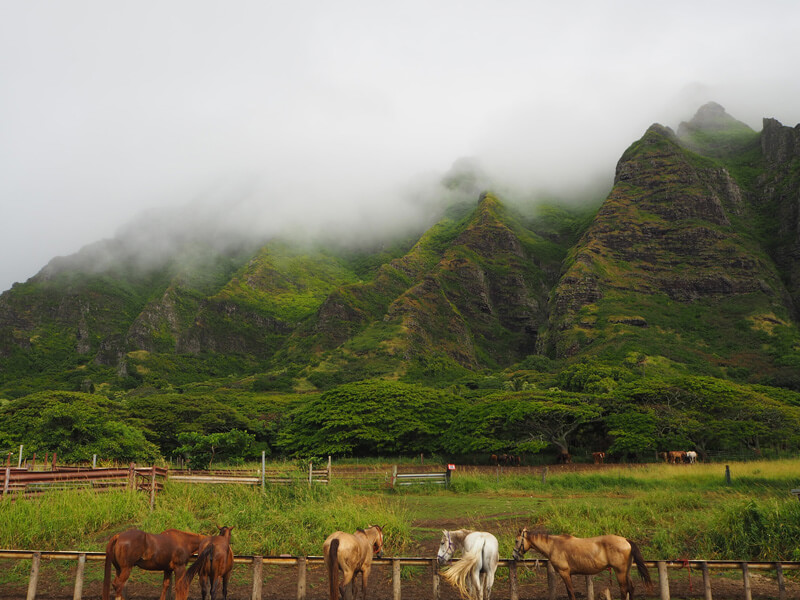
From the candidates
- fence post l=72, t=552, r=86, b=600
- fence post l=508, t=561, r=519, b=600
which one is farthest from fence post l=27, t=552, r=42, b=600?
fence post l=508, t=561, r=519, b=600

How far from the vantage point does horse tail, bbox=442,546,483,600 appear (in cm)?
830

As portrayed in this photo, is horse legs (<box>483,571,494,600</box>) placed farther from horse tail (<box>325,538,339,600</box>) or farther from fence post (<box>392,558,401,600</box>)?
horse tail (<box>325,538,339,600</box>)

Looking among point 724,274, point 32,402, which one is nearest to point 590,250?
point 724,274

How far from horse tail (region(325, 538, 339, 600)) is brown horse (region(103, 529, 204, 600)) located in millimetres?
2313

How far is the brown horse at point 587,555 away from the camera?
860cm

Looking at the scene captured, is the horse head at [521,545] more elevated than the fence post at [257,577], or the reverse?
the horse head at [521,545]

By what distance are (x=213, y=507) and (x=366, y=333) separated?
11168 centimetres

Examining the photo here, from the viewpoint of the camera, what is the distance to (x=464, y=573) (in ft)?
27.5

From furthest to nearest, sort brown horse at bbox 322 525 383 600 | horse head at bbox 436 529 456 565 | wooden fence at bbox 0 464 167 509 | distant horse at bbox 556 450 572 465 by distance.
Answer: distant horse at bbox 556 450 572 465 → wooden fence at bbox 0 464 167 509 → horse head at bbox 436 529 456 565 → brown horse at bbox 322 525 383 600

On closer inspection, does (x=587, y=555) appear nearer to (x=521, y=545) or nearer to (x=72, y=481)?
(x=521, y=545)

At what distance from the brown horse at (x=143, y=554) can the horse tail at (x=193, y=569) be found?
11 centimetres

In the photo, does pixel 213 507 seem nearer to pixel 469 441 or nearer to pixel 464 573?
pixel 464 573

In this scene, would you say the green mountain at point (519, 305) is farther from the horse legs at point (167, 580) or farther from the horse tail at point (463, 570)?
the horse legs at point (167, 580)

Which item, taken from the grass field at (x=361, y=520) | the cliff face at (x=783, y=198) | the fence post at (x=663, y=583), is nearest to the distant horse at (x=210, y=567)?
the grass field at (x=361, y=520)
